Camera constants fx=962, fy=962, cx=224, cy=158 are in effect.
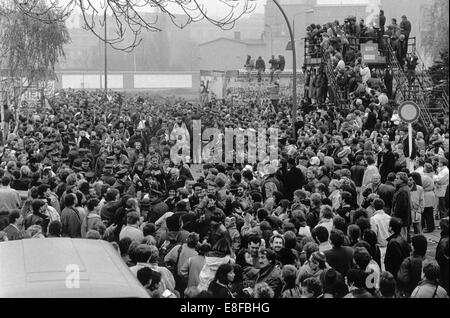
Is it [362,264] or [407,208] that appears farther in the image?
[407,208]

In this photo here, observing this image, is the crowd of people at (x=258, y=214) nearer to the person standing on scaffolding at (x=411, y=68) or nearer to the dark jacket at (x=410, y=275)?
the dark jacket at (x=410, y=275)

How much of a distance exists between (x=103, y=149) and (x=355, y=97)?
8.82 m

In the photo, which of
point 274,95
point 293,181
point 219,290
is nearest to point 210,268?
point 219,290

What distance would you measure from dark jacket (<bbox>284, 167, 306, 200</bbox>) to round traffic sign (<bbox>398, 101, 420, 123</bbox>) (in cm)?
206

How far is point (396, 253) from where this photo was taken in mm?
10797

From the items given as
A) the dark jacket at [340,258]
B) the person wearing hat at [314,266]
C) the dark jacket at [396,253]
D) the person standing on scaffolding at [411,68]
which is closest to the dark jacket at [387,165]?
the dark jacket at [396,253]

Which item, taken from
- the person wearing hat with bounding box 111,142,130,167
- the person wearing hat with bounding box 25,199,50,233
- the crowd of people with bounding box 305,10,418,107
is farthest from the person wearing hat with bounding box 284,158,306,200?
the crowd of people with bounding box 305,10,418,107

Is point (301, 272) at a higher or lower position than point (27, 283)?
lower

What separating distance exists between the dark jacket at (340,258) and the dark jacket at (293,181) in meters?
6.87

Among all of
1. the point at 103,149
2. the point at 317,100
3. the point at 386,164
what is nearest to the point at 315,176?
the point at 386,164

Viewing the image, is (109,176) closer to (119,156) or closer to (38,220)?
(119,156)

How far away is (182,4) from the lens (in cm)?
1033

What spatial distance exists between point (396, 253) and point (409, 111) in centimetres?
655

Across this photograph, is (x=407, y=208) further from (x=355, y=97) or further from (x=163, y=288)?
(x=355, y=97)
